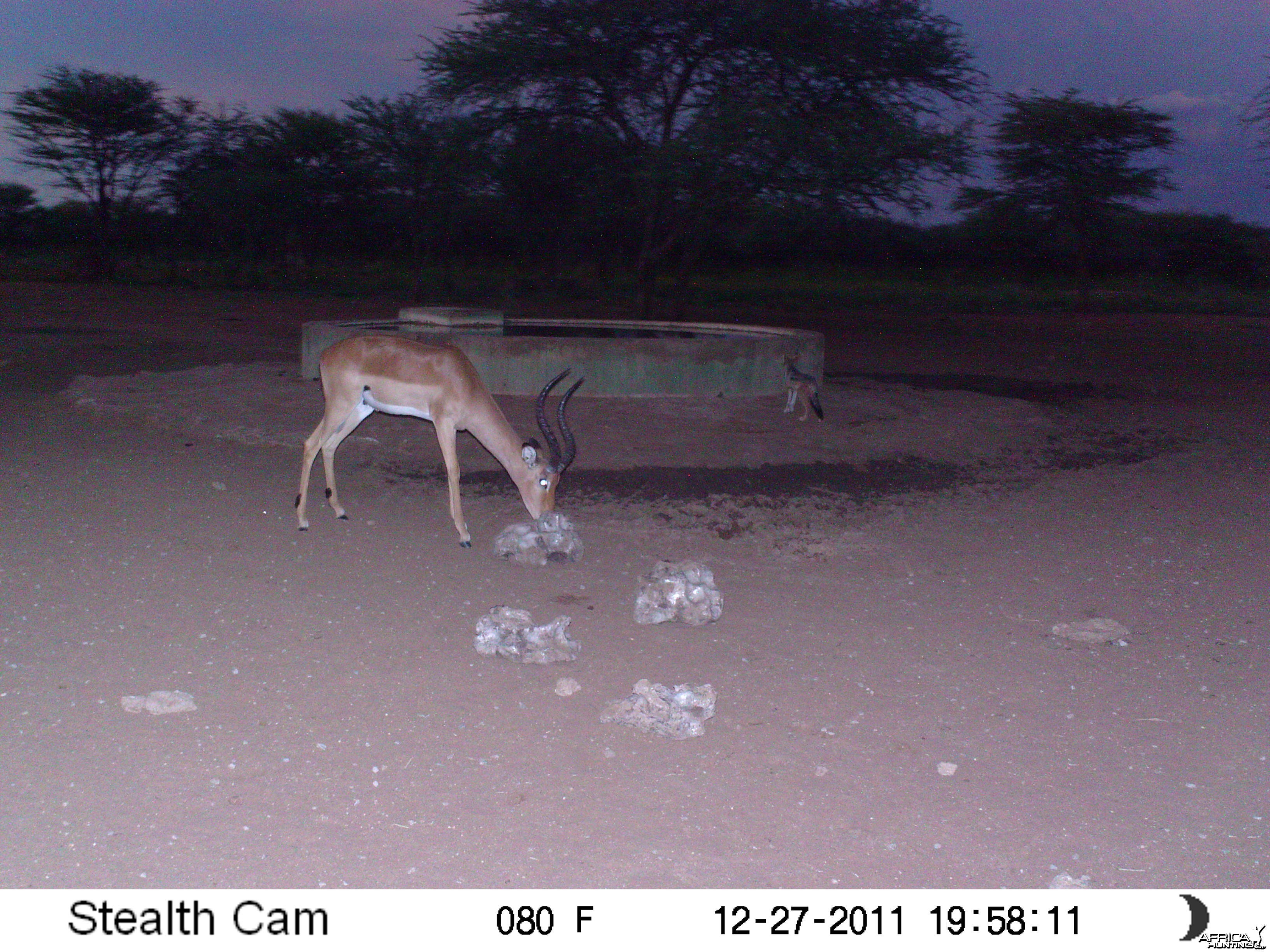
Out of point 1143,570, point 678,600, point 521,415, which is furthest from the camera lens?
point 521,415

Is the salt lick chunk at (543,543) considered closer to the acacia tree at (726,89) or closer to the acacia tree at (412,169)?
the acacia tree at (726,89)

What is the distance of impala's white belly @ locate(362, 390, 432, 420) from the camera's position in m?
6.46

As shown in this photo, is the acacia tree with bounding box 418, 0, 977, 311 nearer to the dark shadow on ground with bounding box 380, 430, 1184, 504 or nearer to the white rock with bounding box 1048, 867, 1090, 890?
the dark shadow on ground with bounding box 380, 430, 1184, 504

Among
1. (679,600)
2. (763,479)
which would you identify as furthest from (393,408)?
(763,479)

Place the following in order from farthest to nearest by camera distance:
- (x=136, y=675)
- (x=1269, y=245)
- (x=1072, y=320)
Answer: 1. (x=1269, y=245)
2. (x=1072, y=320)
3. (x=136, y=675)

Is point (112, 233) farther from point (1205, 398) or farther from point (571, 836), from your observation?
point (571, 836)

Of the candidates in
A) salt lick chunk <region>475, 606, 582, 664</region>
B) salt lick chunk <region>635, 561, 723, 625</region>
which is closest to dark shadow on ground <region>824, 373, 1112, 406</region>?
Answer: salt lick chunk <region>635, 561, 723, 625</region>

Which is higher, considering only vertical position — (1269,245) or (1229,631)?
(1269,245)

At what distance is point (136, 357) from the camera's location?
14.7m

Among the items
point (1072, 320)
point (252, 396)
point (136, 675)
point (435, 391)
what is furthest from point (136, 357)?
point (1072, 320)

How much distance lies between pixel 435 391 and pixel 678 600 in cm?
206

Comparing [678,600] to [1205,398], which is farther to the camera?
[1205,398]

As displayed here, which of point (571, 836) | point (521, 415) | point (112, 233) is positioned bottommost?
point (571, 836)

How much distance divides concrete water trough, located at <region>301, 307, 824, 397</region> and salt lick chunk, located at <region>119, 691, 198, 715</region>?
6.82 meters
